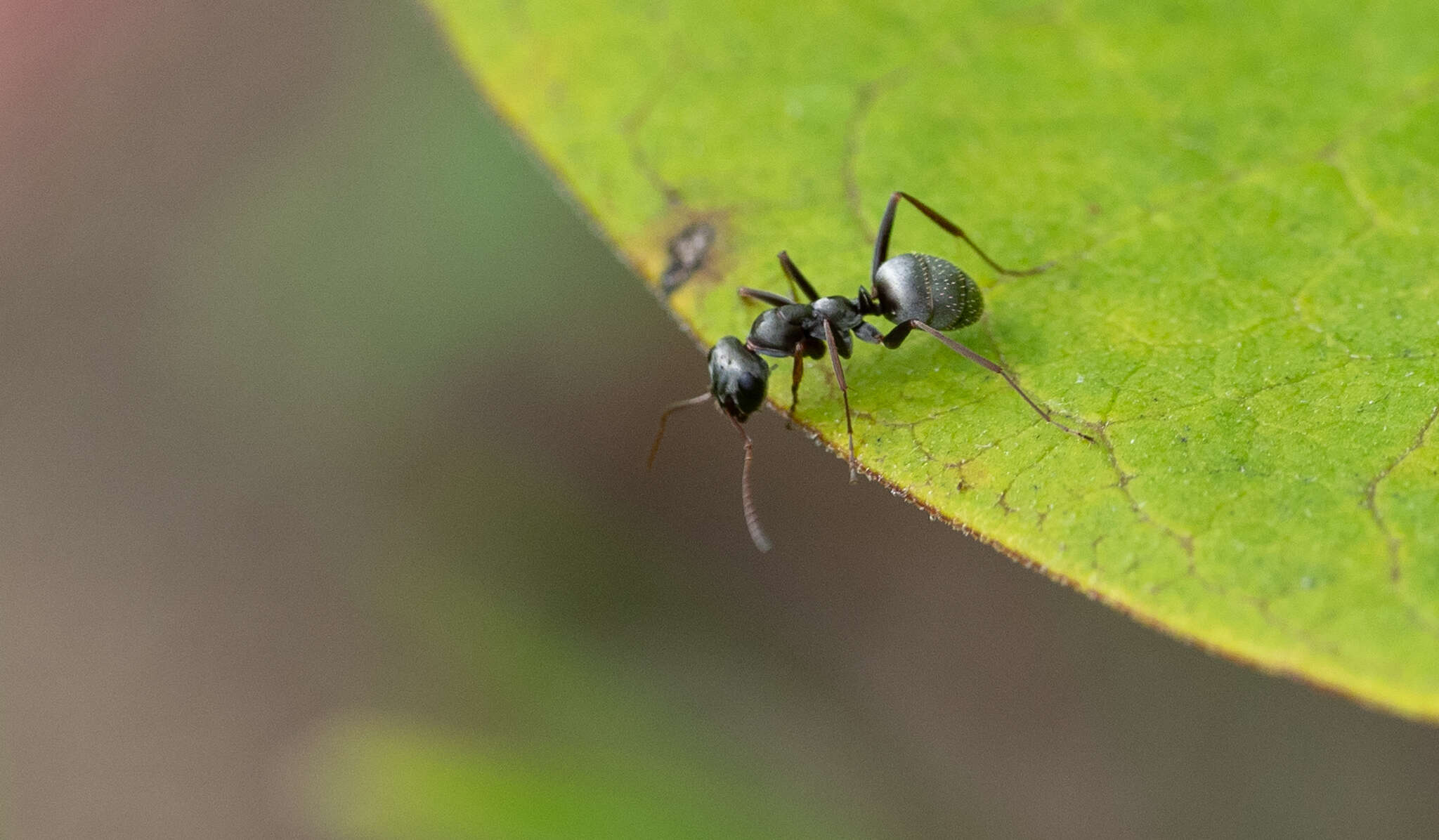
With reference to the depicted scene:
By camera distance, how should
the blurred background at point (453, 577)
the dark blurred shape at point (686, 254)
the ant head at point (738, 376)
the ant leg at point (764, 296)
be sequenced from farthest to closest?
the blurred background at point (453, 577)
the ant head at point (738, 376)
the ant leg at point (764, 296)
the dark blurred shape at point (686, 254)

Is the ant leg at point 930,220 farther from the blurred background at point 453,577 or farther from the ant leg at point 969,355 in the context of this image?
the blurred background at point 453,577

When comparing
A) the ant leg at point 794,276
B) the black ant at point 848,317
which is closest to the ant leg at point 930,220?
the black ant at point 848,317

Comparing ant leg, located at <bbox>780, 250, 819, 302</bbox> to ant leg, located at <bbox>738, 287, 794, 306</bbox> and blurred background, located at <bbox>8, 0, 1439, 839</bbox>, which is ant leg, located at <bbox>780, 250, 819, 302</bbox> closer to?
ant leg, located at <bbox>738, 287, 794, 306</bbox>

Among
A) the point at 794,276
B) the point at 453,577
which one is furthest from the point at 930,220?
the point at 453,577

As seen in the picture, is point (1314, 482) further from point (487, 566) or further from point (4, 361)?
point (4, 361)

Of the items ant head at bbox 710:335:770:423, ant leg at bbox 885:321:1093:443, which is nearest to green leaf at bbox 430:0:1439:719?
ant leg at bbox 885:321:1093:443

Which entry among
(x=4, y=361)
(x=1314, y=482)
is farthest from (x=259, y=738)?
(x=1314, y=482)
